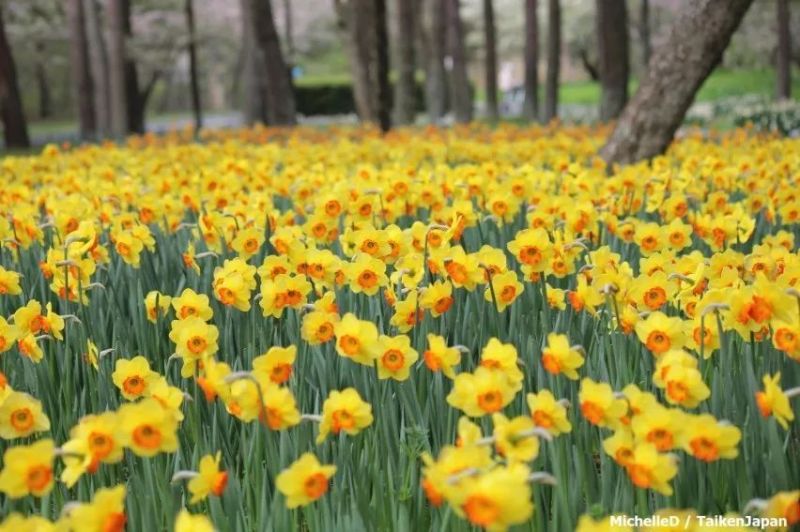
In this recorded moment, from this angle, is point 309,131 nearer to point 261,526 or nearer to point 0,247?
point 0,247

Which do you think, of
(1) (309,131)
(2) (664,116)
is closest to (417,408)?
(2) (664,116)

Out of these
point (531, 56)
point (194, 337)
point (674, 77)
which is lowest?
point (194, 337)

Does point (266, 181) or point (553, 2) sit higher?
point (553, 2)

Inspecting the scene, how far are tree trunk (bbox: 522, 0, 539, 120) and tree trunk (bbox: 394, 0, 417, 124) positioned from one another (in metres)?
3.78

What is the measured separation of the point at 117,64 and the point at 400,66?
4736mm

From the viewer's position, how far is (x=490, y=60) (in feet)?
72.4

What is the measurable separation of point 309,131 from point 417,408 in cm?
1051

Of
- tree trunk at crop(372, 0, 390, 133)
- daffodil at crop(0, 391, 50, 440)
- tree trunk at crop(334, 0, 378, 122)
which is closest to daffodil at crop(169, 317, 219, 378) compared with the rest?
daffodil at crop(0, 391, 50, 440)

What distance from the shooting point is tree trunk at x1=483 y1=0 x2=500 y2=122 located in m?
21.6

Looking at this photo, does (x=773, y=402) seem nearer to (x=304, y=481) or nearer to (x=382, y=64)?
(x=304, y=481)

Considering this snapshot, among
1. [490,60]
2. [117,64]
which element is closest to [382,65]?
[117,64]

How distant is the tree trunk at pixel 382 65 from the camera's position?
1259cm

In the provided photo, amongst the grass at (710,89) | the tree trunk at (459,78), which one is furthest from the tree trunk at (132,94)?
the grass at (710,89)

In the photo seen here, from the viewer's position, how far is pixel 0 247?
14.2ft
